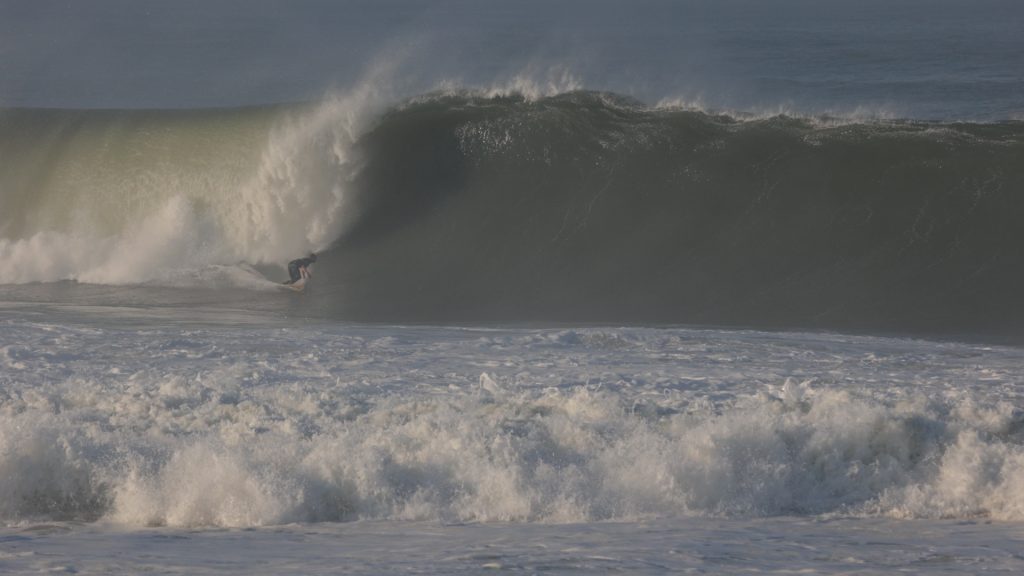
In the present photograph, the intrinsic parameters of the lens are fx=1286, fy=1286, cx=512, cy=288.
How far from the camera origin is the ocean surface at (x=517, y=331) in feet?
22.6

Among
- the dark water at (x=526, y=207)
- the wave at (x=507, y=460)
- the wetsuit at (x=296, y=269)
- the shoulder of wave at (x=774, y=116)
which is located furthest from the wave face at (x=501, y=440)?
the shoulder of wave at (x=774, y=116)

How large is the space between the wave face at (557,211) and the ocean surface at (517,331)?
0.05 metres

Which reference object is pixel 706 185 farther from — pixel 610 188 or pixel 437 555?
pixel 437 555

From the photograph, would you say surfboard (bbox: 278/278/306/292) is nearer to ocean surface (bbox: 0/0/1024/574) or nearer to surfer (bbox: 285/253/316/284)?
surfer (bbox: 285/253/316/284)

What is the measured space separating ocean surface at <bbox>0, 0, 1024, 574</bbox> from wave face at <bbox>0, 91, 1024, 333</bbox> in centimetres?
5

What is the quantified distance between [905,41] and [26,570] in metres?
38.8

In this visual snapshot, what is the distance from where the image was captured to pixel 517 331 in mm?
10867

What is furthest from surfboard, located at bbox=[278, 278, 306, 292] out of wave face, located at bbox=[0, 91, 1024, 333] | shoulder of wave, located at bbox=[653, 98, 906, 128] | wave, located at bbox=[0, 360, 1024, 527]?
shoulder of wave, located at bbox=[653, 98, 906, 128]

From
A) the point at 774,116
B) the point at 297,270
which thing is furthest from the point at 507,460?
the point at 774,116

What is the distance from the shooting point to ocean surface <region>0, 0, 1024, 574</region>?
6.90 m

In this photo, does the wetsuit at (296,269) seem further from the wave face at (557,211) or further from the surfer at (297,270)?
the wave face at (557,211)

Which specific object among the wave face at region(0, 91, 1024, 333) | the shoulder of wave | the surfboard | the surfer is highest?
the shoulder of wave

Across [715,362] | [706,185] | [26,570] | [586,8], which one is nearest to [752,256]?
[706,185]

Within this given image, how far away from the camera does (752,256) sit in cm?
1380
